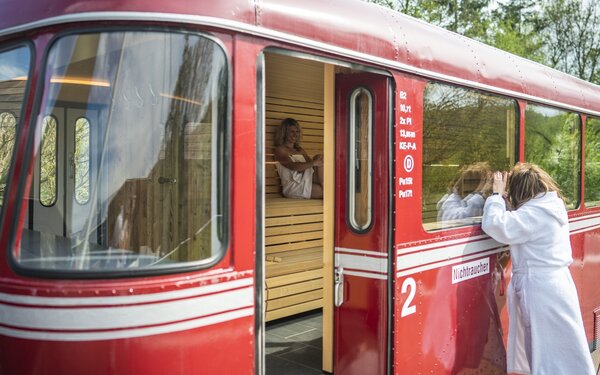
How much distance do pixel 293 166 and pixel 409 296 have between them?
116 inches

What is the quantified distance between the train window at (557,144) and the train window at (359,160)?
173cm

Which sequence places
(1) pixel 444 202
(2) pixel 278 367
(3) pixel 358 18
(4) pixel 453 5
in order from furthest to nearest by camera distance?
(4) pixel 453 5 < (2) pixel 278 367 < (1) pixel 444 202 < (3) pixel 358 18

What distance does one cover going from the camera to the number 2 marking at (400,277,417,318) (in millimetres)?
3248

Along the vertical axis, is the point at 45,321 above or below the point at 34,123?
below

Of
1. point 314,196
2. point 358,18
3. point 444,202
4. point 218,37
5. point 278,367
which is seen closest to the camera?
point 218,37

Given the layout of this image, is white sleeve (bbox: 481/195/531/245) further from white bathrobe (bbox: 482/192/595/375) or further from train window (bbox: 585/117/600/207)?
train window (bbox: 585/117/600/207)

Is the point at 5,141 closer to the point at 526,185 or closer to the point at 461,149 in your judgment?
the point at 461,149

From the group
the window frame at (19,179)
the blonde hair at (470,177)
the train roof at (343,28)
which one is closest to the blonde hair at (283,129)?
the train roof at (343,28)

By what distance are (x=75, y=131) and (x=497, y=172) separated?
284 cm

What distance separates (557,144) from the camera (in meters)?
5.14

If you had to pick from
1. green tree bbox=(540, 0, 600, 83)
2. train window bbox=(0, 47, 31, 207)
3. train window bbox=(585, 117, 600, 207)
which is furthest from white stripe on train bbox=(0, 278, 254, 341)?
green tree bbox=(540, 0, 600, 83)

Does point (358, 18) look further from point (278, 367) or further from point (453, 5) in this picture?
point (453, 5)

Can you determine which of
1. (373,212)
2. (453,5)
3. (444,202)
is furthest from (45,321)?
(453,5)

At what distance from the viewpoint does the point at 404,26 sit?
11.1 ft
